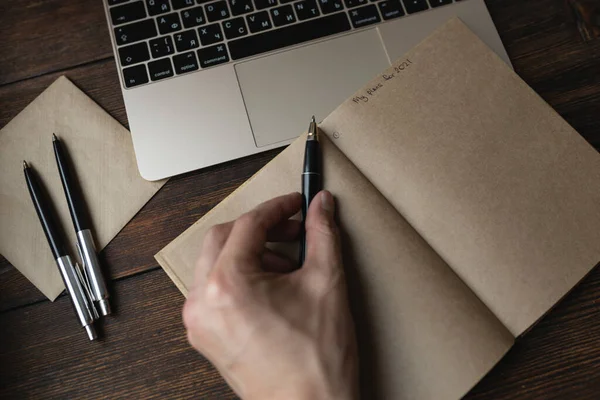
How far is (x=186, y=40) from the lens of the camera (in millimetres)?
591

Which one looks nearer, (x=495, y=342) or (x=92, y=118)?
(x=495, y=342)

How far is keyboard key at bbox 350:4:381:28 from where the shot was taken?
595mm

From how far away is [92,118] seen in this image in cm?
60

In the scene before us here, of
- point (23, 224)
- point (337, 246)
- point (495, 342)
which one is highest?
point (23, 224)

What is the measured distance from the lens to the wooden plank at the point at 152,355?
1.66 ft

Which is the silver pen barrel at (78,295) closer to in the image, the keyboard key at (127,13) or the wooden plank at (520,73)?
the wooden plank at (520,73)

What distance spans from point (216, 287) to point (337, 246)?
0.12 meters

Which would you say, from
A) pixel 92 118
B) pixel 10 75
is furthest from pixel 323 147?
pixel 10 75

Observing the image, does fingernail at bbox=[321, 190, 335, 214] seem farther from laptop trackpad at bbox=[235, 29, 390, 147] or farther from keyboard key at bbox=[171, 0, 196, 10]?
keyboard key at bbox=[171, 0, 196, 10]

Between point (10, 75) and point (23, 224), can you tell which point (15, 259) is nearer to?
point (23, 224)

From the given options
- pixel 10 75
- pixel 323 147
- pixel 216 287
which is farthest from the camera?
pixel 10 75

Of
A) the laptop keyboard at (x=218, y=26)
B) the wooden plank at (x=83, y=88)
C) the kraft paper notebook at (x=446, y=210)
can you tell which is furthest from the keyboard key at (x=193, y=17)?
the kraft paper notebook at (x=446, y=210)

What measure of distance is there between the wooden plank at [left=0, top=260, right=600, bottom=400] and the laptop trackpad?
23cm

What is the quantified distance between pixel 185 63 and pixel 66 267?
28 centimetres
